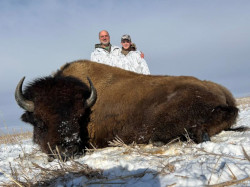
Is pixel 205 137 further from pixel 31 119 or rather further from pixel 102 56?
pixel 102 56

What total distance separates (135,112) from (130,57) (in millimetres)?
4879

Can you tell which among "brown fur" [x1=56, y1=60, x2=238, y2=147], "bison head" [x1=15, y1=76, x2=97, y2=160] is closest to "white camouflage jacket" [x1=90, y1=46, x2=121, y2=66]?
"brown fur" [x1=56, y1=60, x2=238, y2=147]

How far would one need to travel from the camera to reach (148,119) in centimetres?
468

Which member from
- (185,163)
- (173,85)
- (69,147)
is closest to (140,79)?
(173,85)

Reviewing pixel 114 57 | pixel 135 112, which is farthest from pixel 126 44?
pixel 135 112

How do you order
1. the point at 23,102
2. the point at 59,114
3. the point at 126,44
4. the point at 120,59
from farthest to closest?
1. the point at 126,44
2. the point at 120,59
3. the point at 23,102
4. the point at 59,114

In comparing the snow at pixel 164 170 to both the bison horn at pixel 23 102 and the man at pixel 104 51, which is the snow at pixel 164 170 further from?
the man at pixel 104 51

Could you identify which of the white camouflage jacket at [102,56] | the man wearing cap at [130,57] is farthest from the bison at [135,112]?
the man wearing cap at [130,57]

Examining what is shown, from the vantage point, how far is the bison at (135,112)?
4.31 m

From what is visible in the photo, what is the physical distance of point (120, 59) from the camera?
9.12 meters

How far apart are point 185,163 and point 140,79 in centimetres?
293

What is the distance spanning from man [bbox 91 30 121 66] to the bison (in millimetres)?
3313

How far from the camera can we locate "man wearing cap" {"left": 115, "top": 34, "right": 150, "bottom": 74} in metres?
9.24

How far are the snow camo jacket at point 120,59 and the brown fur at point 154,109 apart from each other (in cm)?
302
